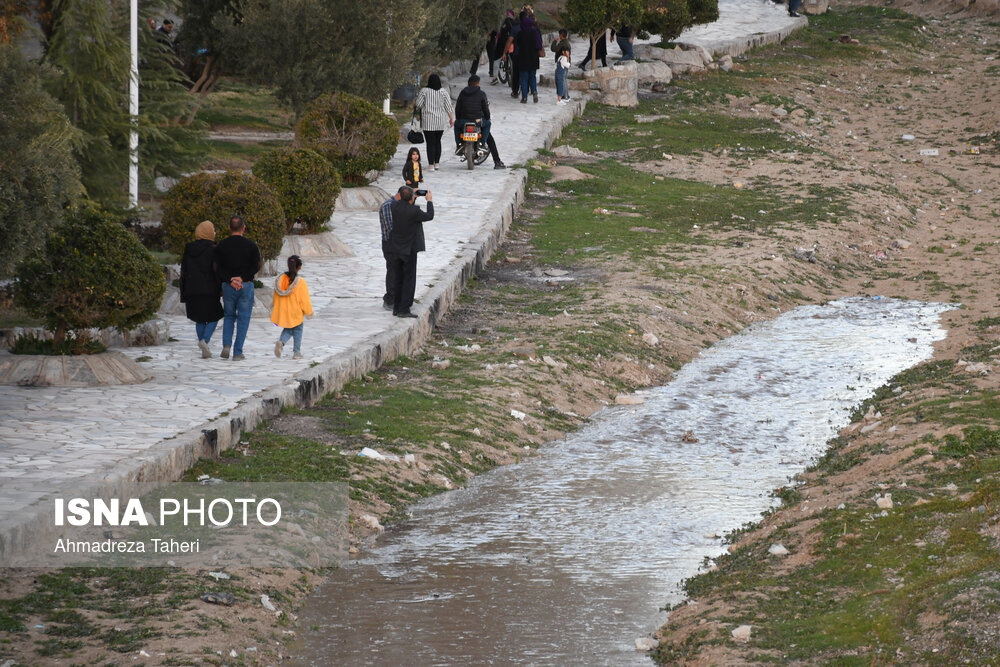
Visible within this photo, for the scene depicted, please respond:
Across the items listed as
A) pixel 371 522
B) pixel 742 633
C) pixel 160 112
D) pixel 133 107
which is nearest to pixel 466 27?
pixel 160 112

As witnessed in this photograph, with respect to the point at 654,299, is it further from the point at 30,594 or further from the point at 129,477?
the point at 30,594

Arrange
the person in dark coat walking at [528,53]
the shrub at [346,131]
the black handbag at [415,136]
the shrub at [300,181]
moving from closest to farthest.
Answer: the shrub at [300,181]
the shrub at [346,131]
the black handbag at [415,136]
the person in dark coat walking at [528,53]

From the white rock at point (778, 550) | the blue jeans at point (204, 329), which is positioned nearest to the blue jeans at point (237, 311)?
the blue jeans at point (204, 329)

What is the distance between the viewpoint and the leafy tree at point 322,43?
67.5 feet

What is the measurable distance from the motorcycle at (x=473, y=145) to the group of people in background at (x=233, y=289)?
35.3 ft

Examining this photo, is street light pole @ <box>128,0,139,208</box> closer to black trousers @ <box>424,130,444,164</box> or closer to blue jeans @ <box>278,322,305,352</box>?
blue jeans @ <box>278,322,305,352</box>

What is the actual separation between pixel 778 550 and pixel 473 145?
14785 millimetres

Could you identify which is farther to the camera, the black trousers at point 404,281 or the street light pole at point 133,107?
the street light pole at point 133,107

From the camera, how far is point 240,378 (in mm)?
11023

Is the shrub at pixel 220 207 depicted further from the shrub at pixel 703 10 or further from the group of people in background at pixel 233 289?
the shrub at pixel 703 10

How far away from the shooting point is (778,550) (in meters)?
8.49

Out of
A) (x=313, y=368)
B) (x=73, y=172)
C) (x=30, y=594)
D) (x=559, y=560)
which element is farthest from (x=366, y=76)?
(x=30, y=594)

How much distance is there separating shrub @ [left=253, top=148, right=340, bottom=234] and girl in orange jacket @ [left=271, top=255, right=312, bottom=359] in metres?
4.58

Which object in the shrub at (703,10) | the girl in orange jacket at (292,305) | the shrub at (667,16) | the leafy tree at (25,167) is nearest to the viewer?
the leafy tree at (25,167)
